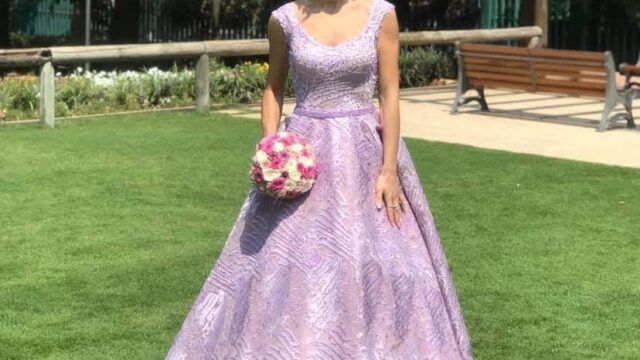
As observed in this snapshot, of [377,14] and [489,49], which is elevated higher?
[377,14]

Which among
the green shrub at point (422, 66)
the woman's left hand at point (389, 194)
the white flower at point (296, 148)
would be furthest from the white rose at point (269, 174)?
the green shrub at point (422, 66)

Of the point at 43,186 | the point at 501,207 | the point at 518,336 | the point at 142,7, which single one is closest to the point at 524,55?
the point at 501,207

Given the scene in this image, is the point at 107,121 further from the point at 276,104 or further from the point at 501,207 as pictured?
the point at 276,104

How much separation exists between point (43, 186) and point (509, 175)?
142 inches

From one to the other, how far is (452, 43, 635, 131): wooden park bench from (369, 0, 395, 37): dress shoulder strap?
852cm

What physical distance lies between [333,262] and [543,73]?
957cm

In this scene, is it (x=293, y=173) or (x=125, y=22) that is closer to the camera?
(x=293, y=173)

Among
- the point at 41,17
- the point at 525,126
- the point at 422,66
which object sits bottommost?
the point at 525,126

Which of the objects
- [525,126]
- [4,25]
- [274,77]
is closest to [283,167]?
[274,77]

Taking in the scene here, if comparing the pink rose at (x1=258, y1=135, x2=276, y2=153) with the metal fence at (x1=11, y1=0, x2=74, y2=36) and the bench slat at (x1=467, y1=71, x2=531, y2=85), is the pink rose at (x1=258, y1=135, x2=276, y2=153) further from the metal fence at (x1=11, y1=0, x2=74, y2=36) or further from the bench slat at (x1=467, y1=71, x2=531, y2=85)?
the metal fence at (x1=11, y1=0, x2=74, y2=36)

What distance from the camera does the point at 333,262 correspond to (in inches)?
165

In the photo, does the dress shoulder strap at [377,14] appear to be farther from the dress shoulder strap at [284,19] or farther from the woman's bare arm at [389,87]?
→ the dress shoulder strap at [284,19]

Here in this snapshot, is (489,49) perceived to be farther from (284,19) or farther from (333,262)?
(333,262)

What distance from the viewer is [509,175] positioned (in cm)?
980
